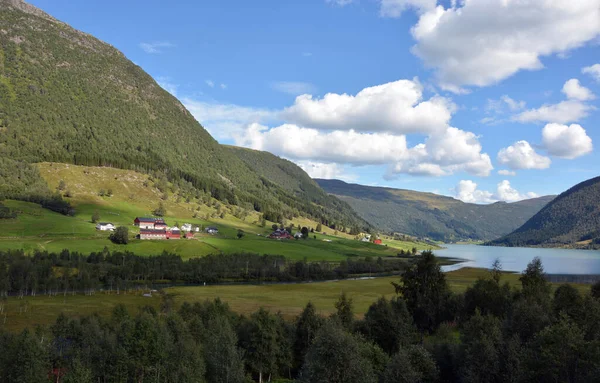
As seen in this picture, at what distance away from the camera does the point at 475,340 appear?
5075cm

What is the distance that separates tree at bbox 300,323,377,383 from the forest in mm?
105

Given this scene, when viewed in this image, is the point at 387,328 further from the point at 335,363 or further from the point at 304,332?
the point at 335,363

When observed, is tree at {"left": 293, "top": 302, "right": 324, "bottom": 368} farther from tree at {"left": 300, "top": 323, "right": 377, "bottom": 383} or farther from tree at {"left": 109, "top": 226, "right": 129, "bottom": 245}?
tree at {"left": 109, "top": 226, "right": 129, "bottom": 245}

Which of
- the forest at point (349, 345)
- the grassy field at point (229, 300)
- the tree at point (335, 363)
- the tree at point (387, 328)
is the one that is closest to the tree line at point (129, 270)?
the grassy field at point (229, 300)

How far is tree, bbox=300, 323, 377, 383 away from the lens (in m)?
44.5

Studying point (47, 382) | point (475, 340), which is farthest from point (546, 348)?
point (47, 382)

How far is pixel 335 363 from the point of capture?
148 feet

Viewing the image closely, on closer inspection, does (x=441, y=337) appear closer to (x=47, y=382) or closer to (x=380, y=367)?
(x=380, y=367)

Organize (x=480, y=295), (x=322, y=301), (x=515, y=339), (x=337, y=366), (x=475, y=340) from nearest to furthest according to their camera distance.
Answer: (x=337, y=366), (x=475, y=340), (x=515, y=339), (x=480, y=295), (x=322, y=301)

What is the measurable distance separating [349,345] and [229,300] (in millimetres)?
80189

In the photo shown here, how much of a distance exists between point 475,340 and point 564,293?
3398 centimetres

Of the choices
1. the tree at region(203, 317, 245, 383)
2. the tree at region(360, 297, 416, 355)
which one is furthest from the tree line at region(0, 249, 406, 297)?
the tree at region(360, 297, 416, 355)

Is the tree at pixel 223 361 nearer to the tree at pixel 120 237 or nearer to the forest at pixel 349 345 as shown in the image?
the forest at pixel 349 345

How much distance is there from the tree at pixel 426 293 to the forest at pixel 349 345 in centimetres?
20
